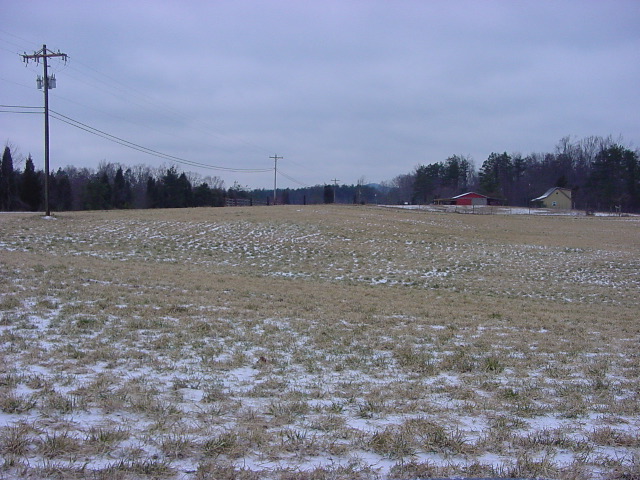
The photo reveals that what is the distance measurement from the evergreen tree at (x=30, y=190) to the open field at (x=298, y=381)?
68137mm

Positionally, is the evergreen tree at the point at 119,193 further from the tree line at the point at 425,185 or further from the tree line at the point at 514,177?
the tree line at the point at 514,177

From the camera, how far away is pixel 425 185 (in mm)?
136625

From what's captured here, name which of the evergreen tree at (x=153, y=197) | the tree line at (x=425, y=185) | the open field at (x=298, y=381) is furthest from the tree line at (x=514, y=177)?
the open field at (x=298, y=381)

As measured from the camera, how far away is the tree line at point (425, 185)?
79.8 metres

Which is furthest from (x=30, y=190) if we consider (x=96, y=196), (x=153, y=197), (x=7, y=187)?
(x=153, y=197)

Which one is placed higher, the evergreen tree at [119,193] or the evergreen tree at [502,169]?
the evergreen tree at [502,169]

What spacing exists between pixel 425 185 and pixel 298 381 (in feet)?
441

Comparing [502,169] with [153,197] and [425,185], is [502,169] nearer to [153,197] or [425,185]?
[425,185]

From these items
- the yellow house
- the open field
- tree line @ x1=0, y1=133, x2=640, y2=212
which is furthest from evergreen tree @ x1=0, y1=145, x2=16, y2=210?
the yellow house

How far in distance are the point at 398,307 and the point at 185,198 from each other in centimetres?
8372

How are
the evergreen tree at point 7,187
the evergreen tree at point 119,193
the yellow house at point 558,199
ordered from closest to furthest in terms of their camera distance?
the evergreen tree at point 7,187 → the evergreen tree at point 119,193 → the yellow house at point 558,199

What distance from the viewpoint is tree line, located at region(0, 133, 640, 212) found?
79.8 metres

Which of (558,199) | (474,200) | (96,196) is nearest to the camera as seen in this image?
(96,196)

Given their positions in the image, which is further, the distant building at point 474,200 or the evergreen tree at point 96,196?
the distant building at point 474,200
